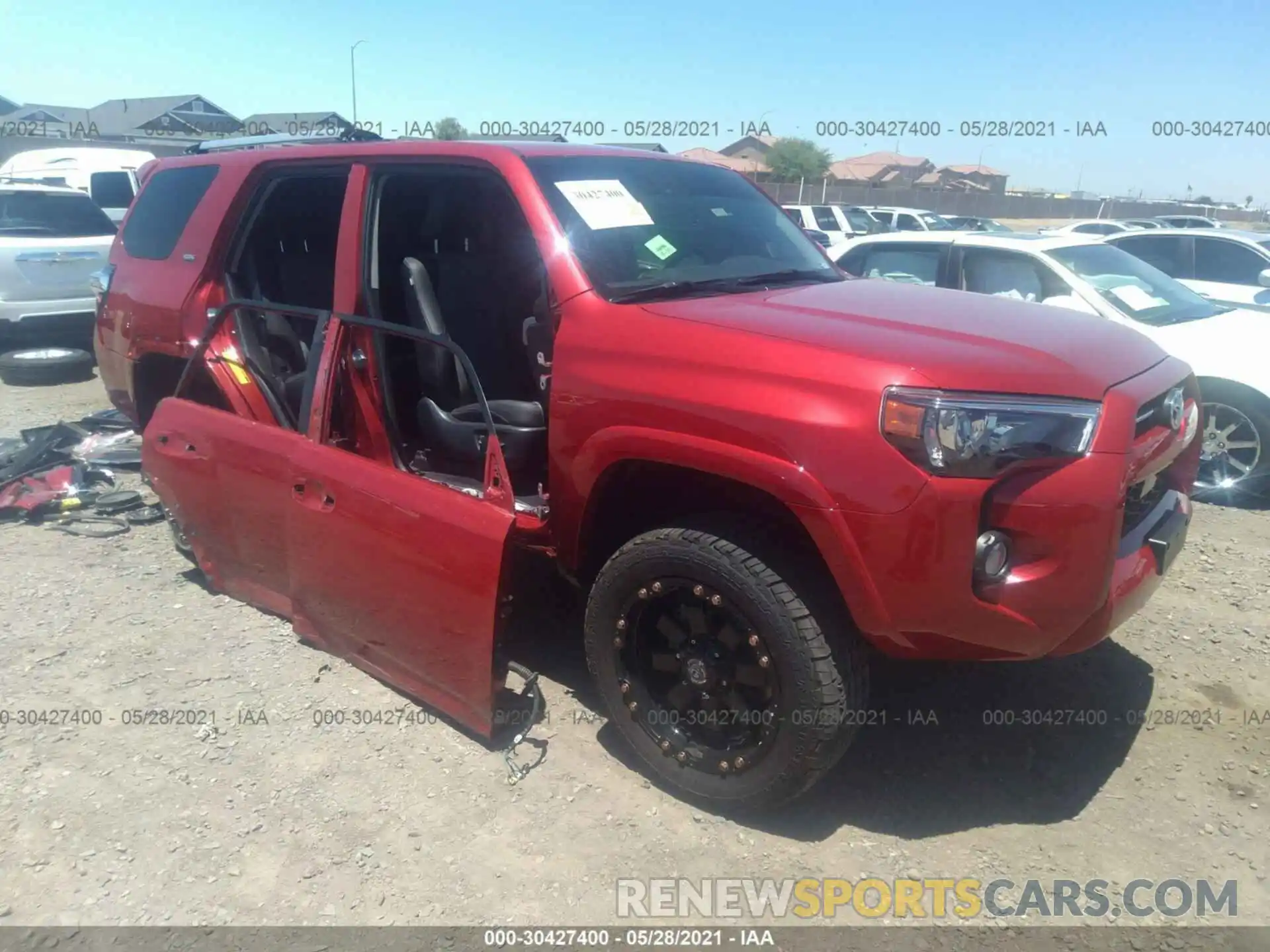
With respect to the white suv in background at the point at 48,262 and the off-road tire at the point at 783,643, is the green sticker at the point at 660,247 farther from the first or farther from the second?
the white suv in background at the point at 48,262

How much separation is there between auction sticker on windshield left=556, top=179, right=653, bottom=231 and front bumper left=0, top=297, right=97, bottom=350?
725 cm

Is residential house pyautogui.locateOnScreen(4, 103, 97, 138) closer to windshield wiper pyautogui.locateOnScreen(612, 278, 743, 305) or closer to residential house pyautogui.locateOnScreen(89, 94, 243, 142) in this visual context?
residential house pyautogui.locateOnScreen(89, 94, 243, 142)

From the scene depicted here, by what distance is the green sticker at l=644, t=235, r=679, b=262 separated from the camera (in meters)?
3.20

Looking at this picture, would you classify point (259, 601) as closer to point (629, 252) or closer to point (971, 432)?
point (629, 252)

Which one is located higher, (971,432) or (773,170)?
(773,170)

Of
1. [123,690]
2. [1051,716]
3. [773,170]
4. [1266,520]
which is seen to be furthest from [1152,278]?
[773,170]

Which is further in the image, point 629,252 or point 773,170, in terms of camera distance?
point 773,170

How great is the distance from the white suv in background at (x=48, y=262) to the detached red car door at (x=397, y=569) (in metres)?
6.51

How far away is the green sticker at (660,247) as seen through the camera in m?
3.20

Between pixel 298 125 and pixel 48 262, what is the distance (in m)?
2.76

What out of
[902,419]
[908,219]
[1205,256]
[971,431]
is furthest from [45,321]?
[908,219]

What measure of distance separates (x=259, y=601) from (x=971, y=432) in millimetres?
2879

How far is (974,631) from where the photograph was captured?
2318 mm

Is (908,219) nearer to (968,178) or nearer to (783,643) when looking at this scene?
(783,643)
